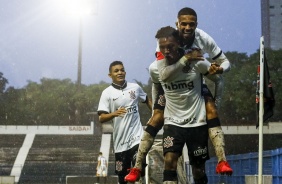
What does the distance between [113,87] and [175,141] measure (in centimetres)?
305

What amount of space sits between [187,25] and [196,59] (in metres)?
0.36

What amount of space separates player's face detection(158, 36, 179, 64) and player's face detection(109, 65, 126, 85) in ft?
8.96

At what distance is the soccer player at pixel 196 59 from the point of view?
5.95m

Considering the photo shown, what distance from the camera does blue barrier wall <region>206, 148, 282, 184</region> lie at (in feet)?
53.9

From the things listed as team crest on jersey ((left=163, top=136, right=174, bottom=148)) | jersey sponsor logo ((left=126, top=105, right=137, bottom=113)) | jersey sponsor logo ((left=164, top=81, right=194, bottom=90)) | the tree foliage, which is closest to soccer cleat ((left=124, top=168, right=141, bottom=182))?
team crest on jersey ((left=163, top=136, right=174, bottom=148))

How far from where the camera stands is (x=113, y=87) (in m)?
8.98

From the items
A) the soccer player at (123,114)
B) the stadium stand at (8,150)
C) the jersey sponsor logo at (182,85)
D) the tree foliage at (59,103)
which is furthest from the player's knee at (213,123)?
the tree foliage at (59,103)

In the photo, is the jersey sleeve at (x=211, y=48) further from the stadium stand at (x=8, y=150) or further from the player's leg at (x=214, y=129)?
the stadium stand at (x=8, y=150)

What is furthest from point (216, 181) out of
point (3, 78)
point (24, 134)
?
point (3, 78)

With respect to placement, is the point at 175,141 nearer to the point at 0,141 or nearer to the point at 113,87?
the point at 113,87

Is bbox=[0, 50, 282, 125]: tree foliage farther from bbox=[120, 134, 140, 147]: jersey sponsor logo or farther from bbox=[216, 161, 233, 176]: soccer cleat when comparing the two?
bbox=[216, 161, 233, 176]: soccer cleat

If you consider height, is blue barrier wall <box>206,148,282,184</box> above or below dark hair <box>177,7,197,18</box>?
below

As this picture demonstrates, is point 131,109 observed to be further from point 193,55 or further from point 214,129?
point 193,55

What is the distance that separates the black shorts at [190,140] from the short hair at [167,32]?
948 millimetres
